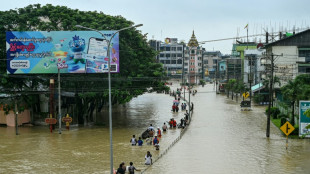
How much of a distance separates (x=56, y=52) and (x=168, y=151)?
55.6ft

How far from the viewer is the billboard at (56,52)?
36844 millimetres

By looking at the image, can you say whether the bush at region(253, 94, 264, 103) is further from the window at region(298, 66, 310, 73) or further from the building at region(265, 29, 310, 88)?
the window at region(298, 66, 310, 73)

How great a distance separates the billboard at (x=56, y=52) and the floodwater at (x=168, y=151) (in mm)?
6429

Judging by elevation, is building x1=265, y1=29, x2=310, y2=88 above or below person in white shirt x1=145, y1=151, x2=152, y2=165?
above

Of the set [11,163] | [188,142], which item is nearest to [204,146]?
[188,142]

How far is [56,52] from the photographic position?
122 ft

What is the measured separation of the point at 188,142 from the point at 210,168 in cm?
880

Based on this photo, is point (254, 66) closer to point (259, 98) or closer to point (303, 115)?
point (259, 98)

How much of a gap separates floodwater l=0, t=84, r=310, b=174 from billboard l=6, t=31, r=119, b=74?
643cm

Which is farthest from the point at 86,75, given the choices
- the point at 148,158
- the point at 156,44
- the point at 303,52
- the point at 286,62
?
the point at 156,44

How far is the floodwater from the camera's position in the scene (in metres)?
22.3

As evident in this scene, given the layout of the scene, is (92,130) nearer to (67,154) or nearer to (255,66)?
(67,154)

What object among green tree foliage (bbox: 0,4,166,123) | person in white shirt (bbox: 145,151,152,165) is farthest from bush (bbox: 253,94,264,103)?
person in white shirt (bbox: 145,151,152,165)

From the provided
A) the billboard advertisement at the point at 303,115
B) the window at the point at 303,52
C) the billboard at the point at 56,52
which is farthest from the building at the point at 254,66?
the billboard advertisement at the point at 303,115
